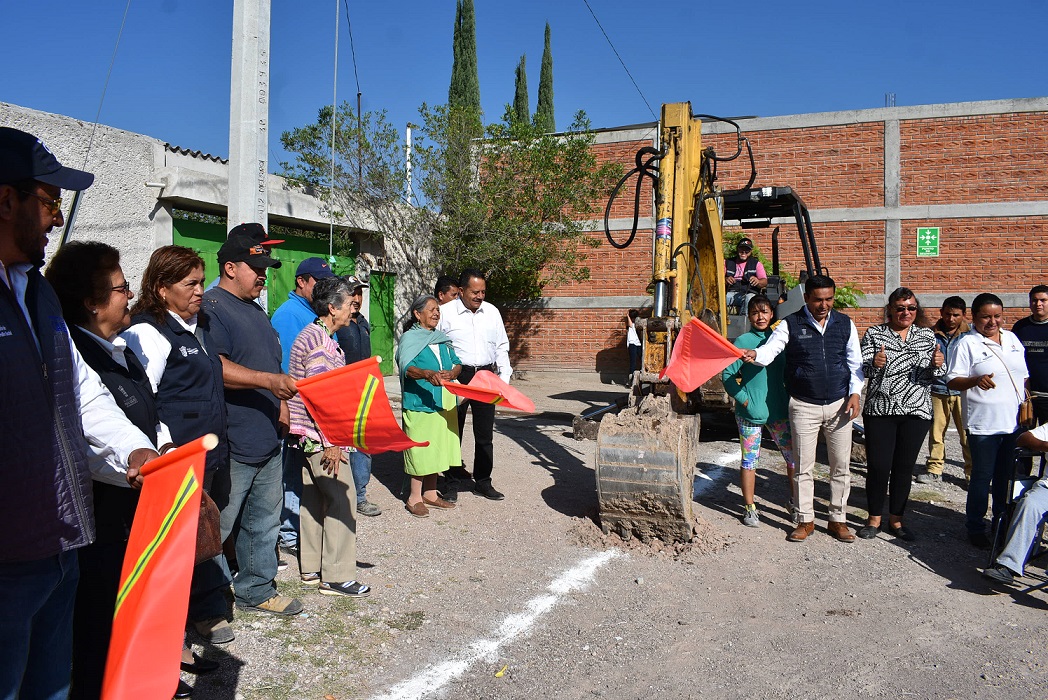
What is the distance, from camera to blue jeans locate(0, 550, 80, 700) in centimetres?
211

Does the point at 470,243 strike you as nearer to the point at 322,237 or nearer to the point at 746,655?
the point at 322,237

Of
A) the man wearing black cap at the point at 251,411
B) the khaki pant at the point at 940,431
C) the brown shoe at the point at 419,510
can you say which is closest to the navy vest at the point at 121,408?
the man wearing black cap at the point at 251,411

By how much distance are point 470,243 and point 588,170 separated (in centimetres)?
317

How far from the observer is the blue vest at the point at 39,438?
206 centimetres

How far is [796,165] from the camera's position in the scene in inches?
730

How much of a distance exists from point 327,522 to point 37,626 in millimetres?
2391

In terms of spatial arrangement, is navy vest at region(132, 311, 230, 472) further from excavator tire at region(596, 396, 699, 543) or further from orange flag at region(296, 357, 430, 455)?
excavator tire at region(596, 396, 699, 543)

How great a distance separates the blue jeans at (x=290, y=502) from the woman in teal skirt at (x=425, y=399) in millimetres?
1123

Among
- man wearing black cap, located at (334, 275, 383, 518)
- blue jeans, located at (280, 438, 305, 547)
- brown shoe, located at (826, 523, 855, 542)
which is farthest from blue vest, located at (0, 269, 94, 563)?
brown shoe, located at (826, 523, 855, 542)

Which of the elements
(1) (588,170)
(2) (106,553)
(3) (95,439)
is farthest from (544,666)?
(1) (588,170)

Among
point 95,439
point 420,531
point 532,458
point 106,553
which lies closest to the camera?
point 95,439

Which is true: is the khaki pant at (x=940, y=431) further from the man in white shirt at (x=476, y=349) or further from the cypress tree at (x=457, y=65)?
the cypress tree at (x=457, y=65)

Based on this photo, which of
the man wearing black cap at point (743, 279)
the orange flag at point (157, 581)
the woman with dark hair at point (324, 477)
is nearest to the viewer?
the orange flag at point (157, 581)

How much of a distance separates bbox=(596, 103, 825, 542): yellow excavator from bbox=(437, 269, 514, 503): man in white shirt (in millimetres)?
1389
